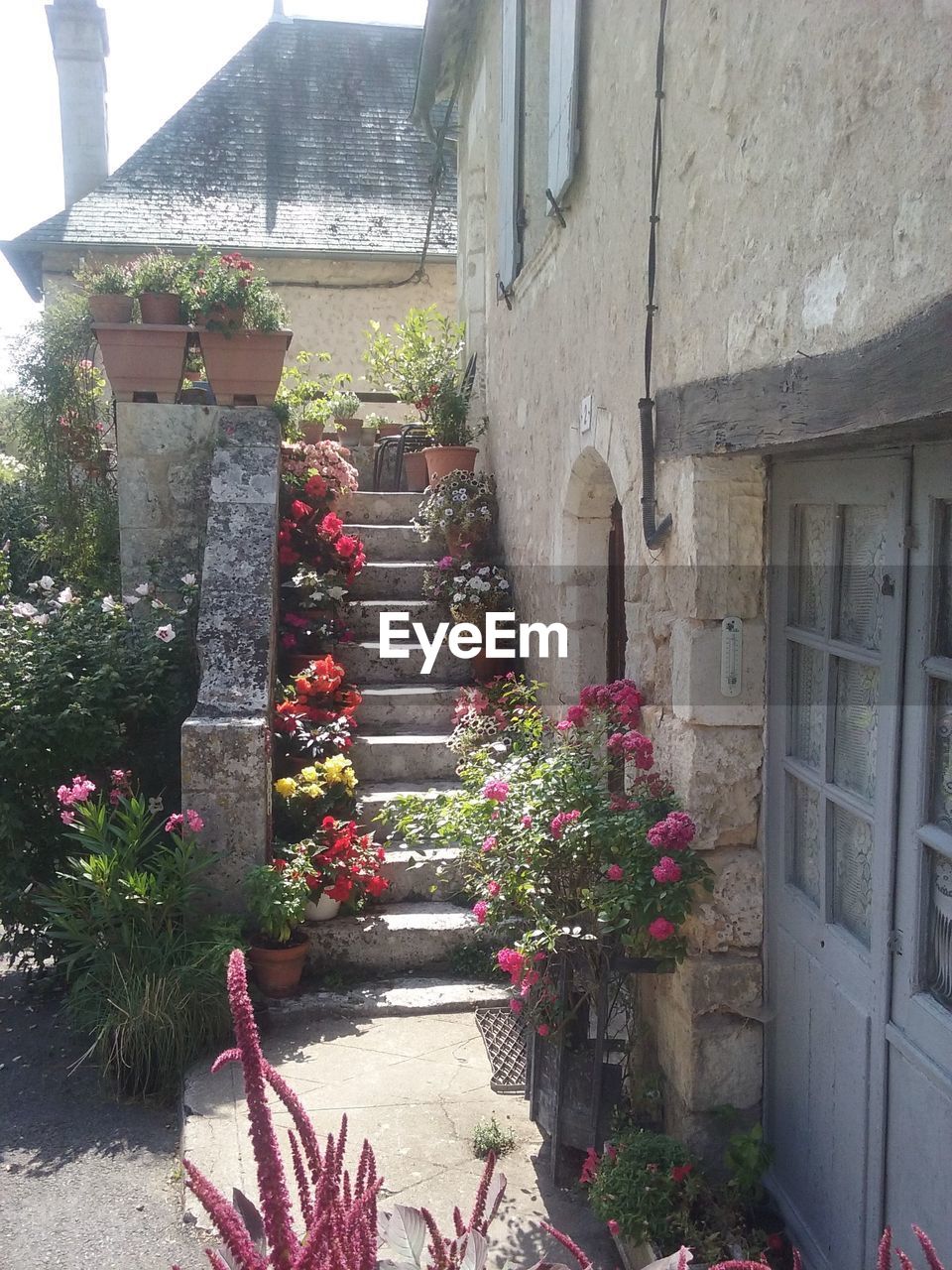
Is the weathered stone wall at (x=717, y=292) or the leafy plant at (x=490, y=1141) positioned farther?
the leafy plant at (x=490, y=1141)

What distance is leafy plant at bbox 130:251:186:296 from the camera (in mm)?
5852

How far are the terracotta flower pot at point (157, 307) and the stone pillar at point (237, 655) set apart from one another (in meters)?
0.65

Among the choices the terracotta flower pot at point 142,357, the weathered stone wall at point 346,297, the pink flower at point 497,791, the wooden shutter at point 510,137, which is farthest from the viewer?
the weathered stone wall at point 346,297

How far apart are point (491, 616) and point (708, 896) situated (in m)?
3.18

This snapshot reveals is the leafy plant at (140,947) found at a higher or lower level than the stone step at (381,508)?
lower

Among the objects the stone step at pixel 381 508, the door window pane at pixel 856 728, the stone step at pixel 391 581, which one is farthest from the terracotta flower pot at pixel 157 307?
the door window pane at pixel 856 728

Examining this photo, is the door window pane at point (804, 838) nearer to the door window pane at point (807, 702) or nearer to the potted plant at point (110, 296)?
the door window pane at point (807, 702)

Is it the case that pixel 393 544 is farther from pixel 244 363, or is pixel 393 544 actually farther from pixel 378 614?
pixel 244 363

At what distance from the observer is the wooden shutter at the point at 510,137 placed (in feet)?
17.7

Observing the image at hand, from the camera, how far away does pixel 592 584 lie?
471 cm

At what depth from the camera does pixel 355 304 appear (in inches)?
451

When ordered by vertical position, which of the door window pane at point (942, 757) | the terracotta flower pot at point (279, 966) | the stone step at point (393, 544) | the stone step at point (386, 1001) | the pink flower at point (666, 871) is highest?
the stone step at point (393, 544)

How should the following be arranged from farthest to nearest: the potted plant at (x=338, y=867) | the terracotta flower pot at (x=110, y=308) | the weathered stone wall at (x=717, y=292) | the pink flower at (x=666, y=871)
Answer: the terracotta flower pot at (x=110, y=308) < the potted plant at (x=338, y=867) < the pink flower at (x=666, y=871) < the weathered stone wall at (x=717, y=292)

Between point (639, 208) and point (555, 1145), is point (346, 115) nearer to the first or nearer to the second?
point (639, 208)
